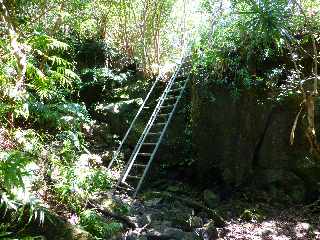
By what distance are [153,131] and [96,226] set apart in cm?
342

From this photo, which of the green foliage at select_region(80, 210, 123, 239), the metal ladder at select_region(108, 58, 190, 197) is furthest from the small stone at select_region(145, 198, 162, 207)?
the green foliage at select_region(80, 210, 123, 239)

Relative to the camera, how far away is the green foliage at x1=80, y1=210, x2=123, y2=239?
4320 millimetres

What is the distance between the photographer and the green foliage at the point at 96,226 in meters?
4.32

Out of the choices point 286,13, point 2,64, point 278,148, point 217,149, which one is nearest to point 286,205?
point 278,148

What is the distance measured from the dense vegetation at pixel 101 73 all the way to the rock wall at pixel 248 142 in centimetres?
13

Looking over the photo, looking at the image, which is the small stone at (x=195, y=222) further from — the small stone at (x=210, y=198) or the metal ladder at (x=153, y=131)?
the metal ladder at (x=153, y=131)

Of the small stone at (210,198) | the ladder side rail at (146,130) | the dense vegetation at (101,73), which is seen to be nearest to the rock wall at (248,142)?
the dense vegetation at (101,73)

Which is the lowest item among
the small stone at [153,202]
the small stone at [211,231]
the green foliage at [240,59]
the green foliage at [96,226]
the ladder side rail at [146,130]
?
the green foliage at [96,226]

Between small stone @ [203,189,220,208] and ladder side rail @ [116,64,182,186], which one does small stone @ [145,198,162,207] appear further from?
small stone @ [203,189,220,208]

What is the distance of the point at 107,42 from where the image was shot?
9.44 m

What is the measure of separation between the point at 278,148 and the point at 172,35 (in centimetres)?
466

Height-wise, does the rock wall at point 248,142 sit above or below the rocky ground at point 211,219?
above

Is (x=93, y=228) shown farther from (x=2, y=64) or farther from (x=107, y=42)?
(x=107, y=42)

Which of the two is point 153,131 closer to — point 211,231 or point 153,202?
point 153,202
